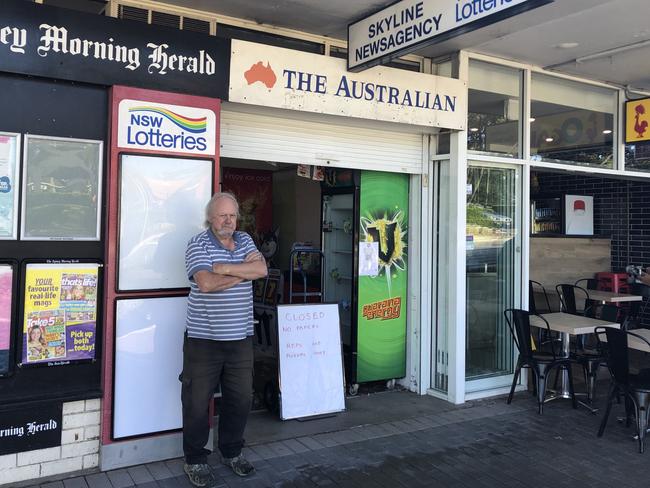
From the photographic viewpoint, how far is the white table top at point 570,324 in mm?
5419

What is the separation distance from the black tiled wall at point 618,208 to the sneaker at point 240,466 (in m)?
7.00

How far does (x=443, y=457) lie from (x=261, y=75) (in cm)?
330

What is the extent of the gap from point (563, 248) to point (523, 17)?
4.88 meters

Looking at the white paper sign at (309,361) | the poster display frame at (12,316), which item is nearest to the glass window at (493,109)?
the white paper sign at (309,361)

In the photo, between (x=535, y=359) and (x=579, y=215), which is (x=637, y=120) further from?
(x=535, y=359)

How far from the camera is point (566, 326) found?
18.3 feet

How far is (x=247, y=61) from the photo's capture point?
4590mm

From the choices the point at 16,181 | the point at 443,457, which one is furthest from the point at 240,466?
the point at 16,181

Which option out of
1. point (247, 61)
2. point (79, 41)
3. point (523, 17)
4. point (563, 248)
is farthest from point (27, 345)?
point (563, 248)

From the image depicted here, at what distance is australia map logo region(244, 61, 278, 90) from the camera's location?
461cm

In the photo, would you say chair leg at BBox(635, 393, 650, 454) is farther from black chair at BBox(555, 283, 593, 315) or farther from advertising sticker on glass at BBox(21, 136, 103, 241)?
advertising sticker on glass at BBox(21, 136, 103, 241)

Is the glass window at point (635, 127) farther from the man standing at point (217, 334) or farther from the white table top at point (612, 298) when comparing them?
the man standing at point (217, 334)

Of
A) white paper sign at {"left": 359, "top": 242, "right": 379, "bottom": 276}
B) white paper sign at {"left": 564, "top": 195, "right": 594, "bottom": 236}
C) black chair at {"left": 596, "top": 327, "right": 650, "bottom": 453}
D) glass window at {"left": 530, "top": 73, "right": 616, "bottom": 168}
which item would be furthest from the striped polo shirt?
white paper sign at {"left": 564, "top": 195, "right": 594, "bottom": 236}

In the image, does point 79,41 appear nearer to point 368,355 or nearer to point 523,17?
point 523,17
